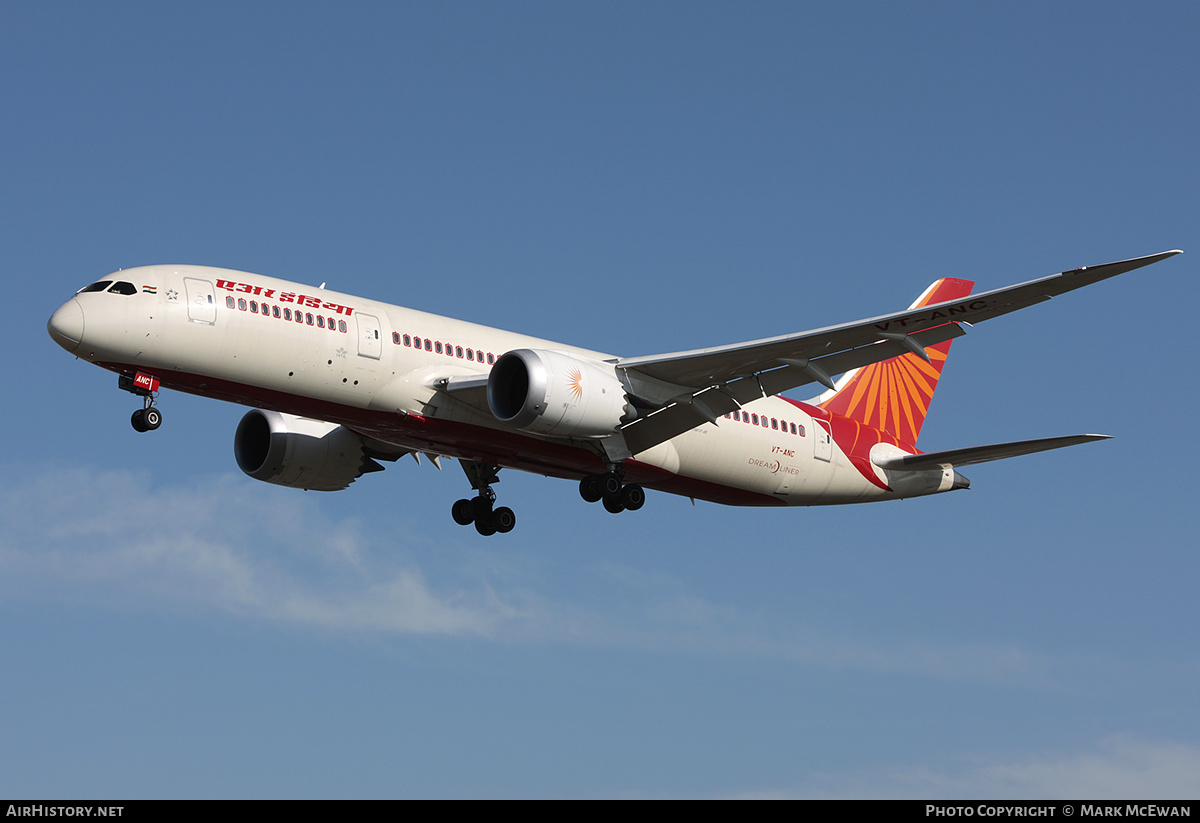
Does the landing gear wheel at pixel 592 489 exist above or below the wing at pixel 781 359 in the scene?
below

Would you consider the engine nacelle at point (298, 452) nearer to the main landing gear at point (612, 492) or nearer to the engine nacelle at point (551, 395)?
the main landing gear at point (612, 492)

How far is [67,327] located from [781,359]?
15.3 meters

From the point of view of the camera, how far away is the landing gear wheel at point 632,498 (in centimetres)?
3288

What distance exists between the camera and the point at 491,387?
2916 cm

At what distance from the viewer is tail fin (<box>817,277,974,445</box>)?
3812 cm

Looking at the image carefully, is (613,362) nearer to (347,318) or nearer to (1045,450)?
(347,318)

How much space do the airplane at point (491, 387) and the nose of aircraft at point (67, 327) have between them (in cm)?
4

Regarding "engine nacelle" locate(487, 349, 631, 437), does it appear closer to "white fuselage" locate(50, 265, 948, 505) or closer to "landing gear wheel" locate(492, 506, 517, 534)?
"white fuselage" locate(50, 265, 948, 505)

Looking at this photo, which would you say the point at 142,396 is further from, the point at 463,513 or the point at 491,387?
the point at 463,513

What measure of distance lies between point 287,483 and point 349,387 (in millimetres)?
8062

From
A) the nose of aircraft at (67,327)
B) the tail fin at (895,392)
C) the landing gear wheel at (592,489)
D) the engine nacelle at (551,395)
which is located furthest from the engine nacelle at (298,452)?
the tail fin at (895,392)

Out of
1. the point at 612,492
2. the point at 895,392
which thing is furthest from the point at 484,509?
the point at 895,392

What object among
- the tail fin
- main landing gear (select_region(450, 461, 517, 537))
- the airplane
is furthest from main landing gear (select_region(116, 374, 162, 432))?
the tail fin
